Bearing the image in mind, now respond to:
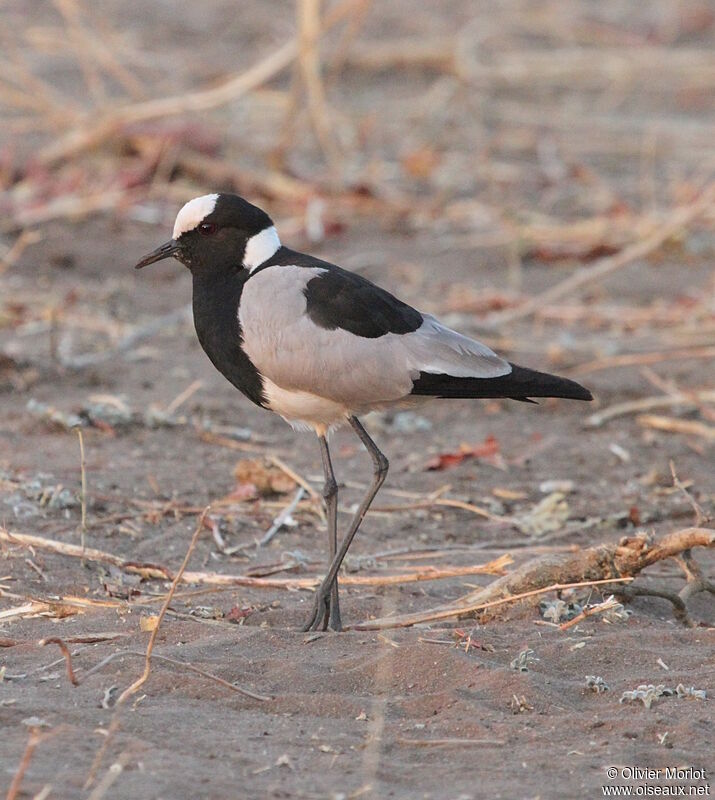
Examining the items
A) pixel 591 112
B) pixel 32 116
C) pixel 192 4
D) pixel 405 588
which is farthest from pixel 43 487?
pixel 192 4

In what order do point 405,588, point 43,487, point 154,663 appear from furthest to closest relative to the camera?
1. point 43,487
2. point 405,588
3. point 154,663

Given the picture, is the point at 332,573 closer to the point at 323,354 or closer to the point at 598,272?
the point at 323,354

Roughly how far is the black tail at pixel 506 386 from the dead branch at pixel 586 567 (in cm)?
A: 48

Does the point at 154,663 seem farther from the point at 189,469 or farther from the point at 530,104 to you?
the point at 530,104

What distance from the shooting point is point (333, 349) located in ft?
13.4

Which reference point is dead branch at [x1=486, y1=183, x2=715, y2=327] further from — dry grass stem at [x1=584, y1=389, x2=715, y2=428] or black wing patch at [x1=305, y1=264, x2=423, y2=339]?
black wing patch at [x1=305, y1=264, x2=423, y2=339]

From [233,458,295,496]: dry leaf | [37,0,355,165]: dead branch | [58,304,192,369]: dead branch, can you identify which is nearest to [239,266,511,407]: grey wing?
[233,458,295,496]: dry leaf

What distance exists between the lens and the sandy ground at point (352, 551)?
3.09 meters

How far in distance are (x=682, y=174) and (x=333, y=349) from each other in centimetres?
744

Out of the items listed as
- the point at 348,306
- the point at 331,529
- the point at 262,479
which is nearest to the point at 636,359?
the point at 262,479

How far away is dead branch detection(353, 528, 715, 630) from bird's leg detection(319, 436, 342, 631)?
0.33 ft

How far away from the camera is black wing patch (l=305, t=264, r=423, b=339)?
4.11m

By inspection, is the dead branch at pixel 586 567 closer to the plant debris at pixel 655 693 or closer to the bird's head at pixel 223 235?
the plant debris at pixel 655 693

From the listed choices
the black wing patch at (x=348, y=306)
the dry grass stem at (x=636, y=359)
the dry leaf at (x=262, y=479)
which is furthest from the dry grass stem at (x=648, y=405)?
the black wing patch at (x=348, y=306)
